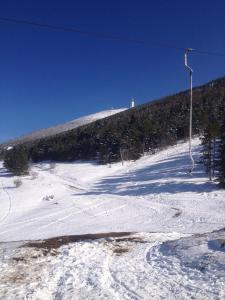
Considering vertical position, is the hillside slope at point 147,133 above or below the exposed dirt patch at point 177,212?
above

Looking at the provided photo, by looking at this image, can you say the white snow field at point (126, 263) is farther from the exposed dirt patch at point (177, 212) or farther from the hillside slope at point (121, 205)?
the hillside slope at point (121, 205)

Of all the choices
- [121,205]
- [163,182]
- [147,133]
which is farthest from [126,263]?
[147,133]

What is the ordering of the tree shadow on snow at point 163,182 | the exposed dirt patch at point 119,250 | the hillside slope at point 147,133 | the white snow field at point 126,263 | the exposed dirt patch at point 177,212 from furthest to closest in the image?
1. the hillside slope at point 147,133
2. the tree shadow on snow at point 163,182
3. the exposed dirt patch at point 177,212
4. the exposed dirt patch at point 119,250
5. the white snow field at point 126,263

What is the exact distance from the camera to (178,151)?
88000mm

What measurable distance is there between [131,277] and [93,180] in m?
67.5

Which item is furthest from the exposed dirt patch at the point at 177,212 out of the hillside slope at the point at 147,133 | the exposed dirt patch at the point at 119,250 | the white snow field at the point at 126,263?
the hillside slope at the point at 147,133

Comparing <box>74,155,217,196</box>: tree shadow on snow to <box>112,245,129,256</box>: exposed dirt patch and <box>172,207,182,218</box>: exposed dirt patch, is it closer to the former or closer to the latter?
<box>172,207,182,218</box>: exposed dirt patch

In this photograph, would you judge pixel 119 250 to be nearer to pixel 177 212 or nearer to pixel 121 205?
pixel 177 212

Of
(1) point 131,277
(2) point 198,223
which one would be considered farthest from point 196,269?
(2) point 198,223

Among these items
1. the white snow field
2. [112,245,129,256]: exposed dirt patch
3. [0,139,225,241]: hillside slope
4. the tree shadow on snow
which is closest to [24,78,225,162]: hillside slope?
[0,139,225,241]: hillside slope

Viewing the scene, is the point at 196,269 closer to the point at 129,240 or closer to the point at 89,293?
the point at 89,293

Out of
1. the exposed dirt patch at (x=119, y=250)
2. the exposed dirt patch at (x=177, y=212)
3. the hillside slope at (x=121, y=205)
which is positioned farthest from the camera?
the exposed dirt patch at (x=177, y=212)

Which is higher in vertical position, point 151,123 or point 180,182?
point 151,123

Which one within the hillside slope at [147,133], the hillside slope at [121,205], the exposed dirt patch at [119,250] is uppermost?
the hillside slope at [147,133]
